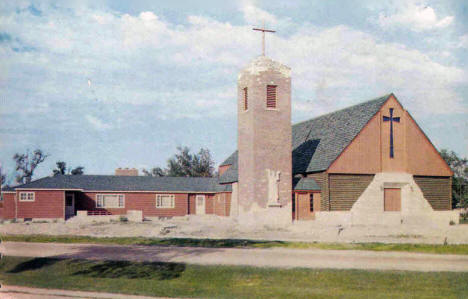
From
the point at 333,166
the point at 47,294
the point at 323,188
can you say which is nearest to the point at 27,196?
the point at 323,188

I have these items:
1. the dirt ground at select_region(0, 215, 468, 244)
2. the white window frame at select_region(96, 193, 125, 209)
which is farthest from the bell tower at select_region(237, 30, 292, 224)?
the white window frame at select_region(96, 193, 125, 209)

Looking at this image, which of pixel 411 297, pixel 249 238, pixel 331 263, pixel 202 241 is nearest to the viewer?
pixel 411 297

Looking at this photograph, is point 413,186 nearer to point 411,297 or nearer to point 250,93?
point 250,93

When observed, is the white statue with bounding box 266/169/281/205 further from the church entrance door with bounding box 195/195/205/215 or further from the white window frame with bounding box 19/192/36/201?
the white window frame with bounding box 19/192/36/201

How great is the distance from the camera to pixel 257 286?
50.9ft

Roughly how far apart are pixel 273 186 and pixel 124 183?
2155 centimetres

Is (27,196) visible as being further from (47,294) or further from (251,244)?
(47,294)

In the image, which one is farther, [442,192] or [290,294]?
[442,192]

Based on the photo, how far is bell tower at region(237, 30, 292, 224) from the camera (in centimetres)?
3572

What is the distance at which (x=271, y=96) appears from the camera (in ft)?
121

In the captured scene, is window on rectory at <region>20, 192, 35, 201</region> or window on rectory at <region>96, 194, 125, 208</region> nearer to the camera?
window on rectory at <region>20, 192, 35, 201</region>

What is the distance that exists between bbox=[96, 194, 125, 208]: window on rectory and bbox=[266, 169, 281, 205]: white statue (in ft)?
65.3

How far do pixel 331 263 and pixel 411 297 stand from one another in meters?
4.86

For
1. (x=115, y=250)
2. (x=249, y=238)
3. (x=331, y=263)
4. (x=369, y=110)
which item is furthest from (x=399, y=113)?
(x=115, y=250)
